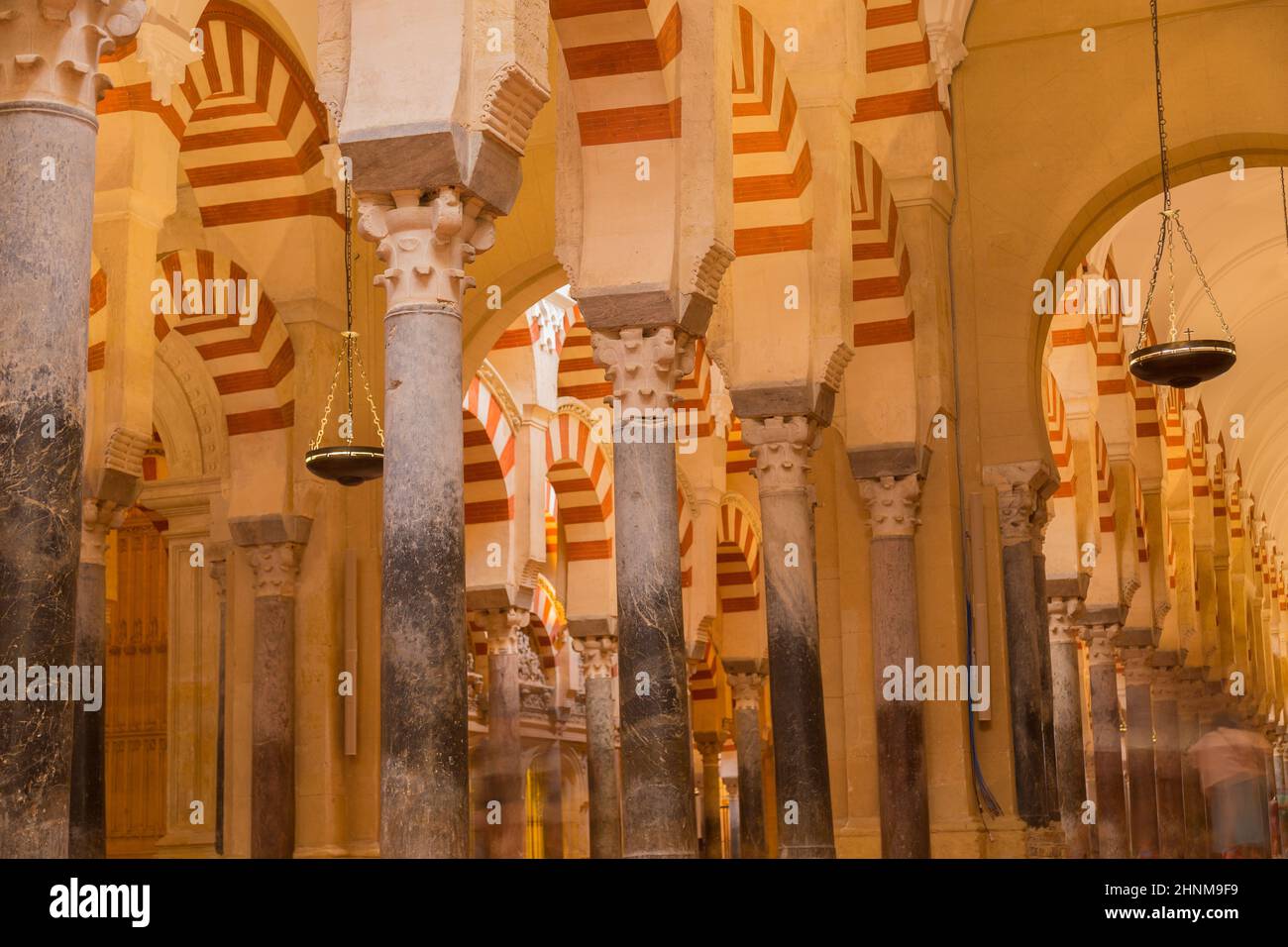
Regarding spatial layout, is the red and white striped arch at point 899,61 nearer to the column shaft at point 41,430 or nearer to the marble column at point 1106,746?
the column shaft at point 41,430

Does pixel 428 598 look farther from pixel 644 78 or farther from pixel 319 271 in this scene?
pixel 319 271

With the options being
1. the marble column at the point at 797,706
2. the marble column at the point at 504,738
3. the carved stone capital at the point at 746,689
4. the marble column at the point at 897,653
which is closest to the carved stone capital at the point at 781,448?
the marble column at the point at 797,706

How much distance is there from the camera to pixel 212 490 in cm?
1091

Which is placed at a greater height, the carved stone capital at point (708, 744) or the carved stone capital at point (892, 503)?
the carved stone capital at point (892, 503)

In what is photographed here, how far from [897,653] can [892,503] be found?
2.63 ft

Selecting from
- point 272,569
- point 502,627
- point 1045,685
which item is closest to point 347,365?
point 272,569

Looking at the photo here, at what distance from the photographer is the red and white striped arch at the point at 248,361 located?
933 centimetres

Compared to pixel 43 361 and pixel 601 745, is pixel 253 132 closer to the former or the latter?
pixel 43 361

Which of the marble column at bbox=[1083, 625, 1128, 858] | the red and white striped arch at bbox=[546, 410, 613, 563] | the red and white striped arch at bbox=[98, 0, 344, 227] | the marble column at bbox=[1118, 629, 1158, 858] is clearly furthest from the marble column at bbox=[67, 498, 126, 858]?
the marble column at bbox=[1118, 629, 1158, 858]

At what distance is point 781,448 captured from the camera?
758cm

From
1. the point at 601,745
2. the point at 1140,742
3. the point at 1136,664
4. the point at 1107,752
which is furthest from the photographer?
the point at 1140,742

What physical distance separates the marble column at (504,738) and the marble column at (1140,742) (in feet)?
21.1
